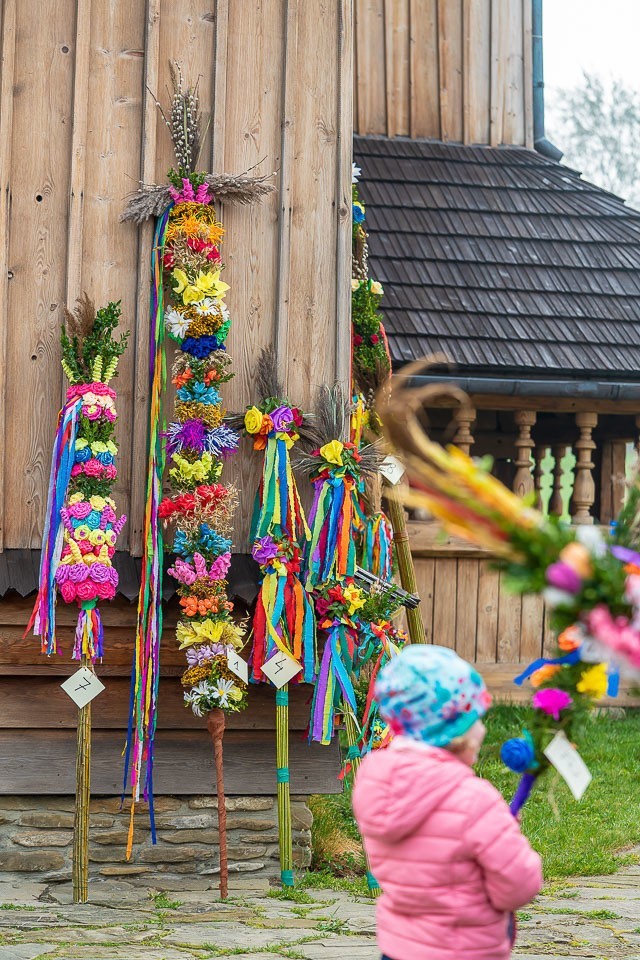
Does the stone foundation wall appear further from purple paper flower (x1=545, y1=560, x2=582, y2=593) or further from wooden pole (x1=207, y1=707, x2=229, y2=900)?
purple paper flower (x1=545, y1=560, x2=582, y2=593)

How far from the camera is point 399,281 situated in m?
8.75

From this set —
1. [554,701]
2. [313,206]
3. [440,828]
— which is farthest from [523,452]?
[440,828]

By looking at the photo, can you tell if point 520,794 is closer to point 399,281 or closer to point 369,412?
point 369,412

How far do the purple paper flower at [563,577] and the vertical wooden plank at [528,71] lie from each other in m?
8.73

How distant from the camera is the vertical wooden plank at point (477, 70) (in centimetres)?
1007

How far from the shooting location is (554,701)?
2729mm

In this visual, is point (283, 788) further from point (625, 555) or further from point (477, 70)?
point (477, 70)

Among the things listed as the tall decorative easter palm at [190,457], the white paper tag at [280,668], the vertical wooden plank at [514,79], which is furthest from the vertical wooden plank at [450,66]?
the white paper tag at [280,668]

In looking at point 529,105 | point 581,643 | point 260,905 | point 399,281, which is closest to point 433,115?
point 529,105

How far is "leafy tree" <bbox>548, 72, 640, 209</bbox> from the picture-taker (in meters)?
23.1

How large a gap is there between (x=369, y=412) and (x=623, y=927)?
106 inches

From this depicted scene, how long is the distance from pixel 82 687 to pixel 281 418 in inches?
58.4

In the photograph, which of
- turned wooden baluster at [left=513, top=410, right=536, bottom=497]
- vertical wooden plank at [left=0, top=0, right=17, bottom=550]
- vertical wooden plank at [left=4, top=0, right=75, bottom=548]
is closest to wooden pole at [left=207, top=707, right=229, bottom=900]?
vertical wooden plank at [left=4, top=0, right=75, bottom=548]

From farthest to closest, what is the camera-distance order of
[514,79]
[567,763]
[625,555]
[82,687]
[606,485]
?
[514,79]
[606,485]
[82,687]
[567,763]
[625,555]
